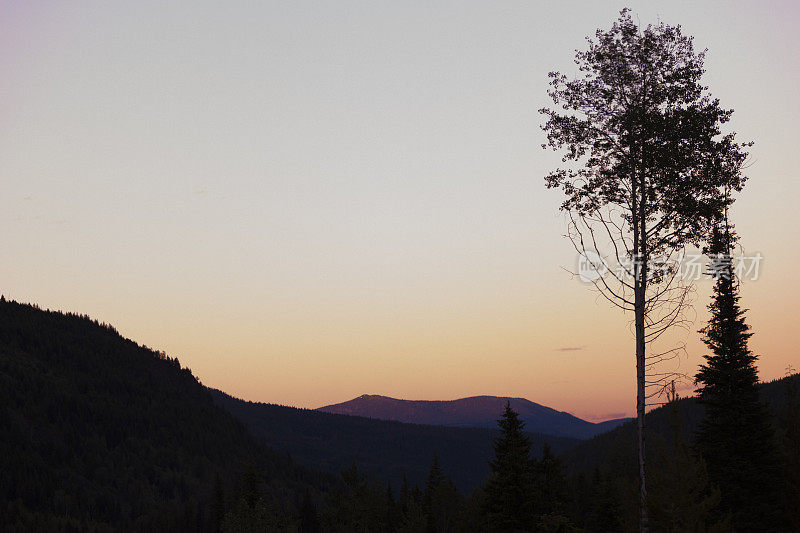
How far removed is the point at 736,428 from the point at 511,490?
1425cm

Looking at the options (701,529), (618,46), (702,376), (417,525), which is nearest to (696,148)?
(618,46)

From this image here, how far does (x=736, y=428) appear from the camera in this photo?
4331 centimetres

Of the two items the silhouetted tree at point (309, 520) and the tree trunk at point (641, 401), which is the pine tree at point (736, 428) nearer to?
the tree trunk at point (641, 401)

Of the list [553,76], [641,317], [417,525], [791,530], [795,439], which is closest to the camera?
[641,317]

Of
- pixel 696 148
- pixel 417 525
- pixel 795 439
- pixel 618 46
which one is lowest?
pixel 417 525

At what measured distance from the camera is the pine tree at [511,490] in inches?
1768

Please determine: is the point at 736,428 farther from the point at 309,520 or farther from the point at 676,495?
the point at 309,520

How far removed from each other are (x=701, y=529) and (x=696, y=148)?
1383 centimetres

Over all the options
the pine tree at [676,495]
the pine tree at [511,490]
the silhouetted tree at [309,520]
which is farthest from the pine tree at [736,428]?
the silhouetted tree at [309,520]

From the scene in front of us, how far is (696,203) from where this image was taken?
24.3 metres

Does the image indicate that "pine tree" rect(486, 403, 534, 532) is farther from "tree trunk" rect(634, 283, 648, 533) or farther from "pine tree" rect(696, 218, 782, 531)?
"tree trunk" rect(634, 283, 648, 533)

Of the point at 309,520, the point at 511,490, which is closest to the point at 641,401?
the point at 511,490

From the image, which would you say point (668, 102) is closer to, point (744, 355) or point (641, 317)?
point (641, 317)

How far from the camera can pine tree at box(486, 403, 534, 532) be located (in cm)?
4491
